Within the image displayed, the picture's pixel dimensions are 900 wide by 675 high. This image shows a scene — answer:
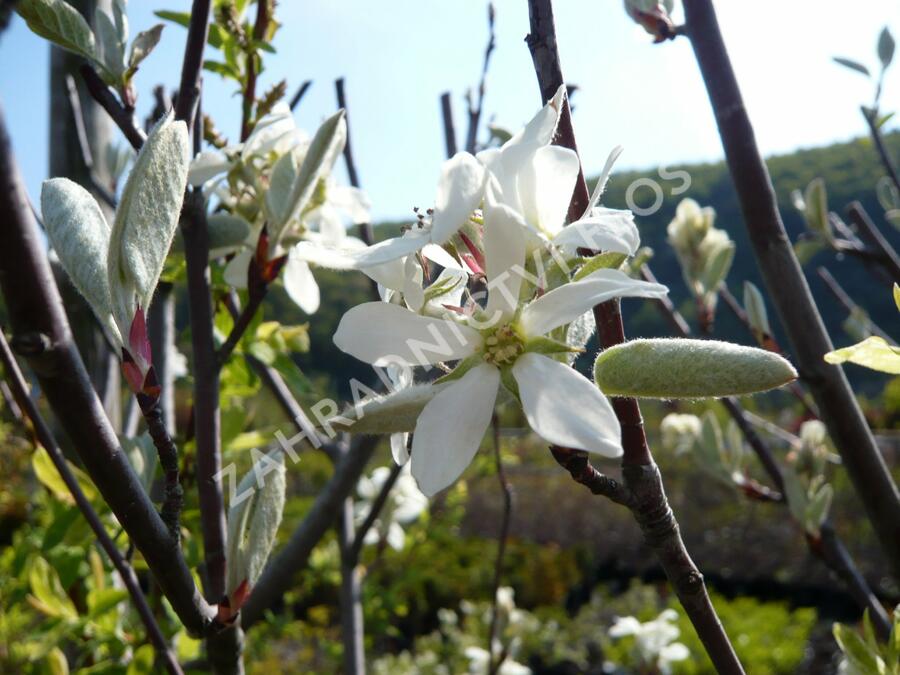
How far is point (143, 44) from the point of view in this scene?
769 millimetres

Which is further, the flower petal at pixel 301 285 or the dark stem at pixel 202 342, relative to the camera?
the flower petal at pixel 301 285

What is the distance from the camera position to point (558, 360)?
0.48 meters

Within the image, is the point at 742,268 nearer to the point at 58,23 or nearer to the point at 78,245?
the point at 58,23

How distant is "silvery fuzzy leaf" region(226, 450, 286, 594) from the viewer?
0.57 m

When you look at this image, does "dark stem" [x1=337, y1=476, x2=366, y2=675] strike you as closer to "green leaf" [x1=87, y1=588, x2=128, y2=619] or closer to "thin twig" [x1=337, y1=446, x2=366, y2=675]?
"thin twig" [x1=337, y1=446, x2=366, y2=675]

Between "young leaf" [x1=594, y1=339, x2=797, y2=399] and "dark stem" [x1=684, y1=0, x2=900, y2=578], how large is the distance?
0.43m

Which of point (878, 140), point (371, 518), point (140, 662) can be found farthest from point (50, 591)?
point (878, 140)

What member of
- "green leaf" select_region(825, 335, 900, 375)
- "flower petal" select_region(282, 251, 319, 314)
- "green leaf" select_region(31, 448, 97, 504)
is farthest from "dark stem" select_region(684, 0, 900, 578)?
"green leaf" select_region(31, 448, 97, 504)

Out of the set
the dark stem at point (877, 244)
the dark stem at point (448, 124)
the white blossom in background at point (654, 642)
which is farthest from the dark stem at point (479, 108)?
the white blossom in background at point (654, 642)

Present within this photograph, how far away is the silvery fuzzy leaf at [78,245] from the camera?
456 mm

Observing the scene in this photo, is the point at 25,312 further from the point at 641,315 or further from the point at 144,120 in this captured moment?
the point at 641,315

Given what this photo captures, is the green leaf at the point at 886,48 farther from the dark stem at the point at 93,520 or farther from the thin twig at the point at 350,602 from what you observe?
the dark stem at the point at 93,520

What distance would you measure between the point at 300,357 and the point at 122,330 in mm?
19127

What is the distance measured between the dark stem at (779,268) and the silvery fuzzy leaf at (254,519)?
53cm
